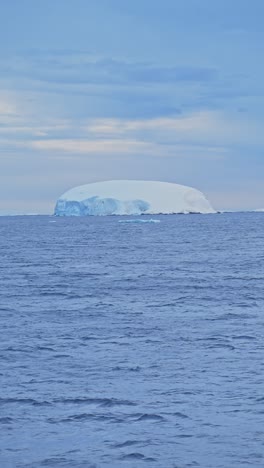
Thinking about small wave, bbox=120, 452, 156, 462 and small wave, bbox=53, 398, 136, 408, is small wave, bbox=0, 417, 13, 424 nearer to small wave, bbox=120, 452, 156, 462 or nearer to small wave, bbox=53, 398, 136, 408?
small wave, bbox=53, 398, 136, 408

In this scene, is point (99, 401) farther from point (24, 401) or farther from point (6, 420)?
point (6, 420)

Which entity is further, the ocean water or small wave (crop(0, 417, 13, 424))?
small wave (crop(0, 417, 13, 424))

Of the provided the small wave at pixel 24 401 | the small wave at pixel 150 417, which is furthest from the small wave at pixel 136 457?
the small wave at pixel 24 401

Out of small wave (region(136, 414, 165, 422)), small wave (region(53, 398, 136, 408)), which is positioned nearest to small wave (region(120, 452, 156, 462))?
small wave (region(136, 414, 165, 422))

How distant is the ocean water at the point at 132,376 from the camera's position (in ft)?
45.4

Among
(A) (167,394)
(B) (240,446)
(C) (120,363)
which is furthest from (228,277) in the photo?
(B) (240,446)

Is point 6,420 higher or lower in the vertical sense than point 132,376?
lower

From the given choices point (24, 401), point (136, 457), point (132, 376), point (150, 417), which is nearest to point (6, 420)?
point (24, 401)

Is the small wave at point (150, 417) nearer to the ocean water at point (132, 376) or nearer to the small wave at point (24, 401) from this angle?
the ocean water at point (132, 376)

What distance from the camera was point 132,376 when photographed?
62.1 feet

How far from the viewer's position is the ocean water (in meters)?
13.8

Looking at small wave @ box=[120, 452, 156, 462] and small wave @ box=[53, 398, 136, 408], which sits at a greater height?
small wave @ box=[53, 398, 136, 408]

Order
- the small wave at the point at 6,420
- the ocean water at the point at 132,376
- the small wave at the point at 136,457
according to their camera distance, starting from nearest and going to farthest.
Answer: the small wave at the point at 136,457, the ocean water at the point at 132,376, the small wave at the point at 6,420

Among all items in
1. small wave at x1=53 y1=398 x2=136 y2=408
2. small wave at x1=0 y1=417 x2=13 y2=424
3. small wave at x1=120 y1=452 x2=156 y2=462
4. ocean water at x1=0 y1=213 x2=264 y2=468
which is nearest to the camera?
small wave at x1=120 y1=452 x2=156 y2=462
